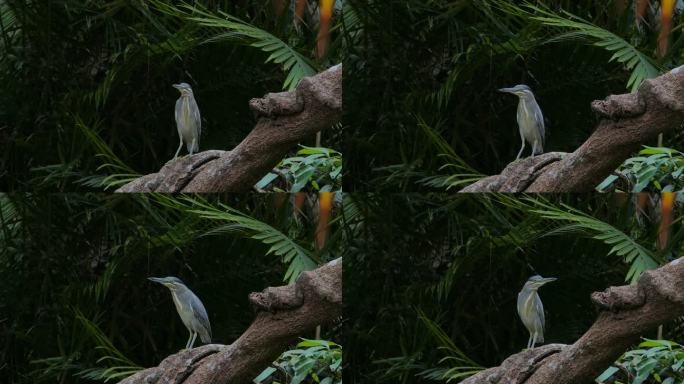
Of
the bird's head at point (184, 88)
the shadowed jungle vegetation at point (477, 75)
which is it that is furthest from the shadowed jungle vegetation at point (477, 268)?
the bird's head at point (184, 88)

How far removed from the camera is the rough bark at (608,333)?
5.06m

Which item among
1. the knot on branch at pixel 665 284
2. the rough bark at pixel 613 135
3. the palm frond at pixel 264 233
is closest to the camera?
the knot on branch at pixel 665 284

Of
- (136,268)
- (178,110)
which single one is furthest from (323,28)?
(136,268)

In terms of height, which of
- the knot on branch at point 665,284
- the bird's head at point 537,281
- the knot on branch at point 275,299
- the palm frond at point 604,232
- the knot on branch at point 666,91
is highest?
the knot on branch at point 666,91

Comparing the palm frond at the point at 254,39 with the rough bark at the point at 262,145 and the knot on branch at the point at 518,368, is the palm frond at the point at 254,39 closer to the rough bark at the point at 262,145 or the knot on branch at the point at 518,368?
the rough bark at the point at 262,145

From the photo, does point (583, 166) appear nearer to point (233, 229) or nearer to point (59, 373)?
point (233, 229)

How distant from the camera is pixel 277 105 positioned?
5.29m

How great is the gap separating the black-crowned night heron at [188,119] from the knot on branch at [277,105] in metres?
0.22

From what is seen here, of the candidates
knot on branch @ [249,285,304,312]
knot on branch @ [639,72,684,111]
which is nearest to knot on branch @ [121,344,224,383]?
knot on branch @ [249,285,304,312]

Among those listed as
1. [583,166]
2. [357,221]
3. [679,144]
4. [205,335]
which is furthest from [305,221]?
[679,144]

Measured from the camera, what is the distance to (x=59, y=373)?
5.45 meters

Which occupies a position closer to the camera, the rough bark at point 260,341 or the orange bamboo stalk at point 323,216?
the rough bark at point 260,341

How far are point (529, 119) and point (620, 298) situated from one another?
0.79m

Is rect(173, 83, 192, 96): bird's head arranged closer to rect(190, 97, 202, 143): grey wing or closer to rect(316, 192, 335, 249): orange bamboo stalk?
rect(190, 97, 202, 143): grey wing
